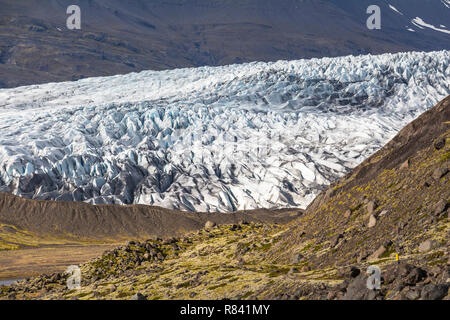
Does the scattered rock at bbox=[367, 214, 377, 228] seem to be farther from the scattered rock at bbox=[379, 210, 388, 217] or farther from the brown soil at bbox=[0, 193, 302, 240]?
the brown soil at bbox=[0, 193, 302, 240]

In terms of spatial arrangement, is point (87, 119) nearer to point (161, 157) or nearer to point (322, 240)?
point (161, 157)

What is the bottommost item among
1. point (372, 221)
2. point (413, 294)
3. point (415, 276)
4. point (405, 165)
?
point (413, 294)

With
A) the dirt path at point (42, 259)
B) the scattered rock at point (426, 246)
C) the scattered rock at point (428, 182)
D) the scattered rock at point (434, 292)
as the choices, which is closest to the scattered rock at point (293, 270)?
the scattered rock at point (426, 246)

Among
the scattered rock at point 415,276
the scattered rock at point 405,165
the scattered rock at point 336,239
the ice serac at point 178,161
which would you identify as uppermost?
the ice serac at point 178,161

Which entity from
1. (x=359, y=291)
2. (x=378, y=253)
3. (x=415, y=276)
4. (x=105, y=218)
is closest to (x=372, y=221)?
(x=378, y=253)

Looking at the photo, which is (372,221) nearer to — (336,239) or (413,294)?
(336,239)

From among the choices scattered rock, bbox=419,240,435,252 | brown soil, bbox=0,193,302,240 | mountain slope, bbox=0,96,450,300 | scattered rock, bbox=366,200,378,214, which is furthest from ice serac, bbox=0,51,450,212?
scattered rock, bbox=419,240,435,252

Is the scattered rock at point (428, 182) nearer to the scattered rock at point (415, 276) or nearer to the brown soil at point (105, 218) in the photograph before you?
the scattered rock at point (415, 276)
